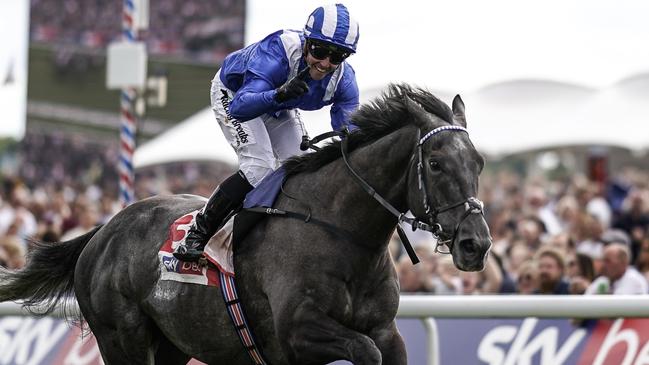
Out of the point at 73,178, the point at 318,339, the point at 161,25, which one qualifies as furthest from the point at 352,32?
the point at 73,178

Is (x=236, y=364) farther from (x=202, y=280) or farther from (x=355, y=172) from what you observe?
(x=355, y=172)

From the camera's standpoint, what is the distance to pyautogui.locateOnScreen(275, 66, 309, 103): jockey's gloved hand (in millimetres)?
5137

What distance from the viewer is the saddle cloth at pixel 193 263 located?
5516 mm

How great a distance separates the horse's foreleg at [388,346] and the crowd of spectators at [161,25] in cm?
1621

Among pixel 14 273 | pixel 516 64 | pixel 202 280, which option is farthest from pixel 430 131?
pixel 516 64

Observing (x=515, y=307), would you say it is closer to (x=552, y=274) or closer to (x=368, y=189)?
(x=552, y=274)

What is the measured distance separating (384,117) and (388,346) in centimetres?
100

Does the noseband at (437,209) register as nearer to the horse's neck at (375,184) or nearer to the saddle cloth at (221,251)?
the horse's neck at (375,184)

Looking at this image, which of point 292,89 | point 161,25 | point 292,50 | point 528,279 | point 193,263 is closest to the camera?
point 292,89

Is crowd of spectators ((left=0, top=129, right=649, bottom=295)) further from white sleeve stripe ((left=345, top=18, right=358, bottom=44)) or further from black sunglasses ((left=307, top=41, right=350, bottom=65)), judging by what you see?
white sleeve stripe ((left=345, top=18, right=358, bottom=44))

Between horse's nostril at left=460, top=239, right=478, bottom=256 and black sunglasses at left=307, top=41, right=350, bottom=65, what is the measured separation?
111cm

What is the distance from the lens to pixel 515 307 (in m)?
6.45

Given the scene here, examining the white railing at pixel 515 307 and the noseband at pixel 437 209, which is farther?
the white railing at pixel 515 307

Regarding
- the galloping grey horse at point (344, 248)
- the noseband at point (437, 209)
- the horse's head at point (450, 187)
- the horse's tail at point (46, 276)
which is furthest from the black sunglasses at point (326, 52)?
the horse's tail at point (46, 276)
